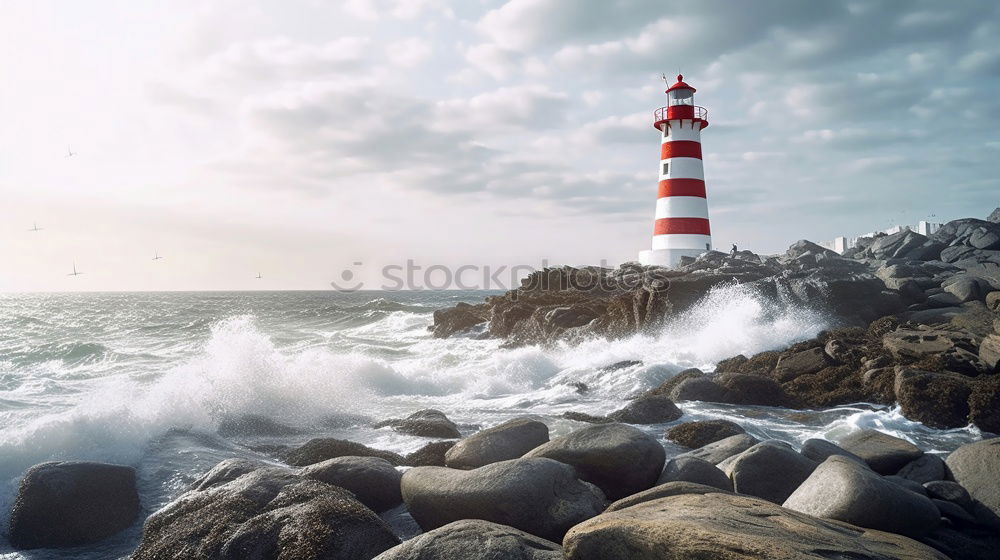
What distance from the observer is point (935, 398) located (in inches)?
323

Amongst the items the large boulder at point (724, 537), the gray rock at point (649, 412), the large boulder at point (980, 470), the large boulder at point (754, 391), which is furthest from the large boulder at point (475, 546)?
the large boulder at point (754, 391)

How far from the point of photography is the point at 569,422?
8180 millimetres

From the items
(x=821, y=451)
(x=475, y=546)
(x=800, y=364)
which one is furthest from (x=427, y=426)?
(x=800, y=364)

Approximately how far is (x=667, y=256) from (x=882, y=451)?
19635 mm

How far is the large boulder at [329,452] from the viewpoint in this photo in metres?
6.43

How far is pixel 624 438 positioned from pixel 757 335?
9.15m

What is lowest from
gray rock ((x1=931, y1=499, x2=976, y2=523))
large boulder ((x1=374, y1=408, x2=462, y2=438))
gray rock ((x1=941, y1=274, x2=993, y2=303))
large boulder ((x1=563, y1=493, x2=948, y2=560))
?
large boulder ((x1=374, y1=408, x2=462, y2=438))

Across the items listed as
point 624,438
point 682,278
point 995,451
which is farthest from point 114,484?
point 682,278

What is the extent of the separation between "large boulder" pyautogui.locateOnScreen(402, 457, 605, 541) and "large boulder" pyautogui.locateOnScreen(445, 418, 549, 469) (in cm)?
95

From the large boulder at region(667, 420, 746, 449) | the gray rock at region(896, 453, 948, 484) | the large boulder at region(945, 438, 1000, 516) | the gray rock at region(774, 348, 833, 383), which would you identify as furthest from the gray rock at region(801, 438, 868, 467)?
the gray rock at region(774, 348, 833, 383)

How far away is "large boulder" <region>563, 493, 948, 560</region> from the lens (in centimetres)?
263

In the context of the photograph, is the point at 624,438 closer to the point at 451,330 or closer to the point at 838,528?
the point at 838,528

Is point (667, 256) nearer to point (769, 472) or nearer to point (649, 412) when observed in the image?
point (649, 412)

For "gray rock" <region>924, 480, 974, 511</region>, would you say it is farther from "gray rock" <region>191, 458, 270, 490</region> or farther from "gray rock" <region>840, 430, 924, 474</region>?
"gray rock" <region>191, 458, 270, 490</region>
